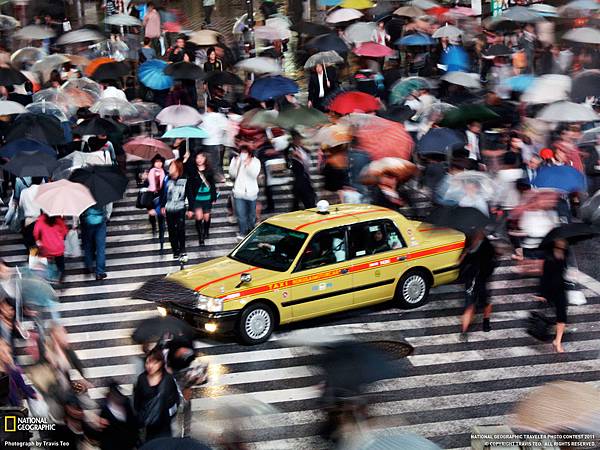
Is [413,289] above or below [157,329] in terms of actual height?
below

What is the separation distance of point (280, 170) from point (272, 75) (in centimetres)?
246

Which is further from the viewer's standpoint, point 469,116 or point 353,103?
point 353,103

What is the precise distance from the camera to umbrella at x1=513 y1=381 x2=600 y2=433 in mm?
8414

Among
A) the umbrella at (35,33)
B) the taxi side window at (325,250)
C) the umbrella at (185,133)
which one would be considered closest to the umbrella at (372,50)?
the umbrella at (185,133)

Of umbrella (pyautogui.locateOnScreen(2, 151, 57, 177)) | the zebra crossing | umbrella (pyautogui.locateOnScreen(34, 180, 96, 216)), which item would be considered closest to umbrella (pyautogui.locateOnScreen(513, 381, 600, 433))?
the zebra crossing

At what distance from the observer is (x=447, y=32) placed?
26.5 m

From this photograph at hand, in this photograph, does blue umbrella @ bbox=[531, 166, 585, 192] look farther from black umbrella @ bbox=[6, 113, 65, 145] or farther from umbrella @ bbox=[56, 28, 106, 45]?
umbrella @ bbox=[56, 28, 106, 45]

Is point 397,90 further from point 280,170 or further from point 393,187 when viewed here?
point 393,187

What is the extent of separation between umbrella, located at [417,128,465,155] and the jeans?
4.19 meters

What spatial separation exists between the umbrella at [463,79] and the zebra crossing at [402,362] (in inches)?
221

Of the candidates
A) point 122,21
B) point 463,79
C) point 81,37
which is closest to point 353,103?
point 463,79

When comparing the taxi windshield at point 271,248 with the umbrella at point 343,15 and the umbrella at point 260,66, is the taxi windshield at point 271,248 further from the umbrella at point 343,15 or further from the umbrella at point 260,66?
the umbrella at point 343,15

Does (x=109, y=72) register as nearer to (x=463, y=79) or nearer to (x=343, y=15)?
(x=343, y=15)

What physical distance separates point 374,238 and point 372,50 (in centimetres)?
1032
